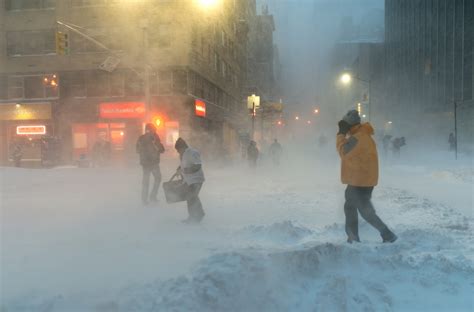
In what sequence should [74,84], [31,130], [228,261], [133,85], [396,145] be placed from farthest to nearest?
[31,130] < [74,84] < [133,85] < [396,145] < [228,261]

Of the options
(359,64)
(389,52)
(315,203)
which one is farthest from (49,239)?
(359,64)

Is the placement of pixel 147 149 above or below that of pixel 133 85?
below

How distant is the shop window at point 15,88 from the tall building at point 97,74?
0.06 m

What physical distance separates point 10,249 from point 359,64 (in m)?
91.9

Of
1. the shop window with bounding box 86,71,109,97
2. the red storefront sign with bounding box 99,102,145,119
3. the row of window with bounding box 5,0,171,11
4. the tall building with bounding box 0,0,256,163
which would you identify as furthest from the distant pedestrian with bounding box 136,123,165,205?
the row of window with bounding box 5,0,171,11

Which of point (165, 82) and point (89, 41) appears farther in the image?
point (89, 41)

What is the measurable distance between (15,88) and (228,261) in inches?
1078

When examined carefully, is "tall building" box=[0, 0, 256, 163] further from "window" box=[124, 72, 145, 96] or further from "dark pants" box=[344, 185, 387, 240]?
"dark pants" box=[344, 185, 387, 240]

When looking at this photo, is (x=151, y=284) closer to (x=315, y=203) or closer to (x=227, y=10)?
(x=315, y=203)

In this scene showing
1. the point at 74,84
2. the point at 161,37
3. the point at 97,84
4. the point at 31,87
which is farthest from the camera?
the point at 31,87

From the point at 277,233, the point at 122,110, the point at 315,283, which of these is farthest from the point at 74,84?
the point at 315,283

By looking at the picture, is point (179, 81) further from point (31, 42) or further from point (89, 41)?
point (31, 42)

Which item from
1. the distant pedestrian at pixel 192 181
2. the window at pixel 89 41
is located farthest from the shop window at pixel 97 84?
the distant pedestrian at pixel 192 181

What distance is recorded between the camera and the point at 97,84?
84.1ft
